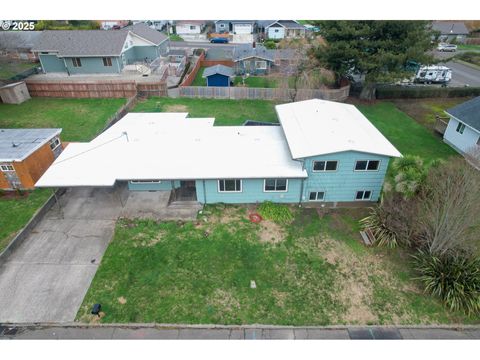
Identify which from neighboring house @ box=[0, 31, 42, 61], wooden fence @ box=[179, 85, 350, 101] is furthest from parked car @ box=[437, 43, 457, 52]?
neighboring house @ box=[0, 31, 42, 61]

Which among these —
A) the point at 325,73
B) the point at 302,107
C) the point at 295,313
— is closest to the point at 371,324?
the point at 295,313

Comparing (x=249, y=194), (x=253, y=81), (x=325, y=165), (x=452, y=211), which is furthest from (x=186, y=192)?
(x=253, y=81)

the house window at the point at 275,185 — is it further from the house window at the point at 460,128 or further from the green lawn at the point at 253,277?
the house window at the point at 460,128

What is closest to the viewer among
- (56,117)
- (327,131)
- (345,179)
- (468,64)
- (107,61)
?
(345,179)

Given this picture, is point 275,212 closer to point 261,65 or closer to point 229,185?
point 229,185

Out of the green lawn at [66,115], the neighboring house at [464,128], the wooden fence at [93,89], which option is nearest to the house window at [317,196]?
the neighboring house at [464,128]

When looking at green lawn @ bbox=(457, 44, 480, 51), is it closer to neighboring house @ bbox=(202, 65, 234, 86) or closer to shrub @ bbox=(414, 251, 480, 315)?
neighboring house @ bbox=(202, 65, 234, 86)
